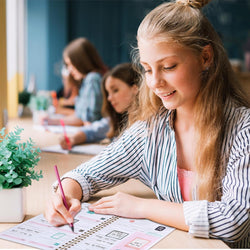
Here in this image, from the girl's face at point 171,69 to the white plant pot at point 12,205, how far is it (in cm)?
44

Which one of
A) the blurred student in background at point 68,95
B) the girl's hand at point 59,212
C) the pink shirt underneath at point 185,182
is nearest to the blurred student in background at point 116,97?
the blurred student in background at point 68,95

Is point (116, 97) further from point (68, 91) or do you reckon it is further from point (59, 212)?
point (68, 91)

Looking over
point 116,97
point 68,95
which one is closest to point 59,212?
point 116,97

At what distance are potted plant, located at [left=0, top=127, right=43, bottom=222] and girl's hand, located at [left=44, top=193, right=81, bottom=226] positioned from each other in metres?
0.07

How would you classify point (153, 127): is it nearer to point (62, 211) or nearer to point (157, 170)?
point (157, 170)

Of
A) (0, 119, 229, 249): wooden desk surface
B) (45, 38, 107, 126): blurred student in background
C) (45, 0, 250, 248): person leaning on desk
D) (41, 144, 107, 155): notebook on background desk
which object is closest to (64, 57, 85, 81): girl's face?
(45, 38, 107, 126): blurred student in background

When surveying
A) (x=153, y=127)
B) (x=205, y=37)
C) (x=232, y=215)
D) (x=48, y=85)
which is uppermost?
(x=205, y=37)

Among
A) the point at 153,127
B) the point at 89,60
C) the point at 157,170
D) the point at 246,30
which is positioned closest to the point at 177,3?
the point at 153,127

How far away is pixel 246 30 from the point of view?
560 cm

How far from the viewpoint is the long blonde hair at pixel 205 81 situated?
1126mm

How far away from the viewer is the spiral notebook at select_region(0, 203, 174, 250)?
92cm

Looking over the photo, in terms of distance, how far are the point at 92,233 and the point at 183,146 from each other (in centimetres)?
42

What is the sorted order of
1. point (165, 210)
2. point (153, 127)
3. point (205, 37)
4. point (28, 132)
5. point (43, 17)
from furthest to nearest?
point (43, 17)
point (28, 132)
point (153, 127)
point (205, 37)
point (165, 210)

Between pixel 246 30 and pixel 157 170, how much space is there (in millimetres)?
4777
